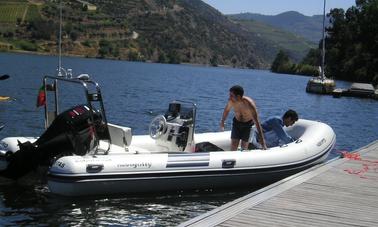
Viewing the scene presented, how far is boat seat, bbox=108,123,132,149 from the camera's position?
424 inches

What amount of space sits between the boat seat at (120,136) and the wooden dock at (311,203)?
2.98 m

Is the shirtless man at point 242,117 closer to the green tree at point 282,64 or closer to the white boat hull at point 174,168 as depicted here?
the white boat hull at point 174,168

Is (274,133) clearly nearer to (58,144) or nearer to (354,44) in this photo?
(58,144)

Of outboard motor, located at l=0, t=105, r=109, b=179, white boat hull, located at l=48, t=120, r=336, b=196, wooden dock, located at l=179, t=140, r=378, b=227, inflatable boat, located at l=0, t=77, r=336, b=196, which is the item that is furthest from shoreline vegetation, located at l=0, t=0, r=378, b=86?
outboard motor, located at l=0, t=105, r=109, b=179

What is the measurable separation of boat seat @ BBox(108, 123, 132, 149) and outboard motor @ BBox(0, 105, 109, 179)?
0.84 meters

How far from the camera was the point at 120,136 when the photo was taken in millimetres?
10820

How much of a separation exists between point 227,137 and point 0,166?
4.82 meters

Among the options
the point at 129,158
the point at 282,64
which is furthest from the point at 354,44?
the point at 129,158

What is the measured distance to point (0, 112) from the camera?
77.3 ft

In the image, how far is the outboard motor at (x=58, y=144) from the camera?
9867 mm

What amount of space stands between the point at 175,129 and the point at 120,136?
1055mm

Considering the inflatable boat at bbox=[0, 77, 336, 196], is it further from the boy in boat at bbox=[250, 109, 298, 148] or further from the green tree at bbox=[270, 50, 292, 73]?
the green tree at bbox=[270, 50, 292, 73]

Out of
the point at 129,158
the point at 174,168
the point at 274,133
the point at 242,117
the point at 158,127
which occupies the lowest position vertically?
the point at 174,168

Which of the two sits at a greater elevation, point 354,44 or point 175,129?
point 354,44
